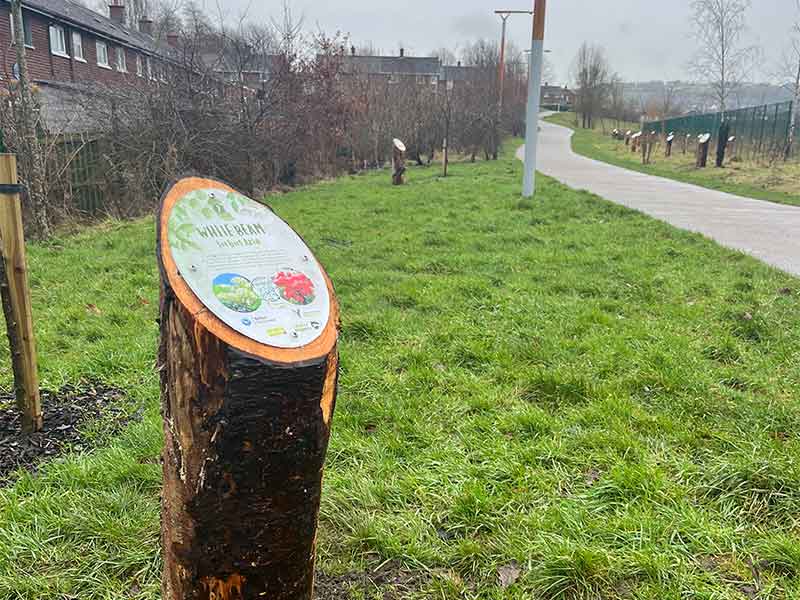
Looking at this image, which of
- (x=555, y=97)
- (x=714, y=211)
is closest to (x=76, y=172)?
(x=714, y=211)

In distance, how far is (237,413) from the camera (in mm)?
1508

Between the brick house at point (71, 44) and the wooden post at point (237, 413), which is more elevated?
the brick house at point (71, 44)

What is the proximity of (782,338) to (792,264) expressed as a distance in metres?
2.77

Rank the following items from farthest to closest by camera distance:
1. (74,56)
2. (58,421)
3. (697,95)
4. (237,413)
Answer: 1. (697,95)
2. (74,56)
3. (58,421)
4. (237,413)

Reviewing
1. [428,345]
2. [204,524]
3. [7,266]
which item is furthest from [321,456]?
[428,345]

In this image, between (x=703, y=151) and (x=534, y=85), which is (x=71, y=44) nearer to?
(x=534, y=85)

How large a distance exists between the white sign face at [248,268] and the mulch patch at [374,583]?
3.78 ft

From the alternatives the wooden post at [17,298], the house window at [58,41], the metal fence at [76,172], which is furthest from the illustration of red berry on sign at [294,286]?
the house window at [58,41]

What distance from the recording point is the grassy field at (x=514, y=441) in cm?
230

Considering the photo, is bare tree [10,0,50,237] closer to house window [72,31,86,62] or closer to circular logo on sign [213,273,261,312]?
circular logo on sign [213,273,261,312]

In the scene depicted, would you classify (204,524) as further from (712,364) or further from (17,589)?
(712,364)

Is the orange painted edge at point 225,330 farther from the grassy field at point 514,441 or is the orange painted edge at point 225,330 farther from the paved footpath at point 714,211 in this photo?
the paved footpath at point 714,211

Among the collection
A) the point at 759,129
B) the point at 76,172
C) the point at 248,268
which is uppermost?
the point at 759,129

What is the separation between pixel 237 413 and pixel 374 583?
1159 mm
